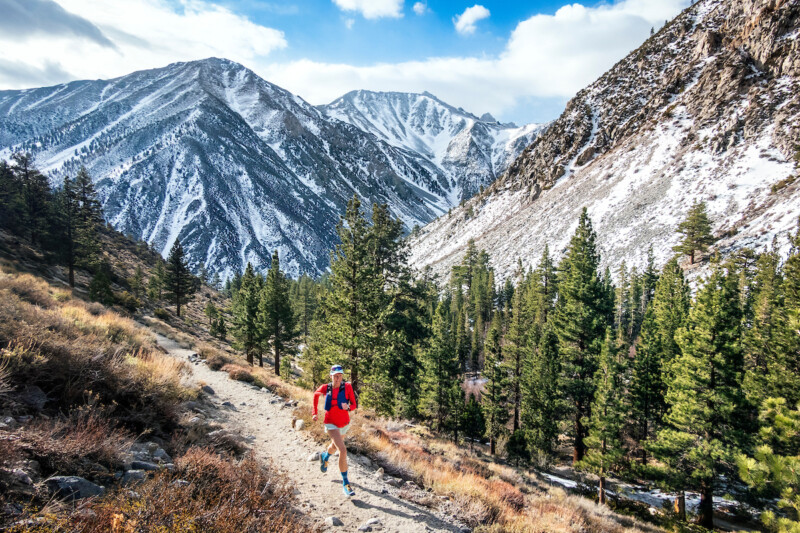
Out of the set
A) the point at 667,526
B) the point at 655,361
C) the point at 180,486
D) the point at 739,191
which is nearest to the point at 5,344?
the point at 180,486

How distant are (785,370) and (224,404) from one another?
2410 centimetres

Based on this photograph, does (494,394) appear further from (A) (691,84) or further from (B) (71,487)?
(A) (691,84)

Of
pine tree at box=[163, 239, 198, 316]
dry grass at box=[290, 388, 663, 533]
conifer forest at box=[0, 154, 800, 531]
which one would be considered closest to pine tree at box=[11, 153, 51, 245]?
conifer forest at box=[0, 154, 800, 531]

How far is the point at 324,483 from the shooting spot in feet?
23.3

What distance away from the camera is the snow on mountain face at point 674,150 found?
54.6 metres

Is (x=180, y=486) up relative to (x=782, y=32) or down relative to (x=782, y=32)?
down

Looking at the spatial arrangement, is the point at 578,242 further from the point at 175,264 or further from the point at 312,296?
the point at 312,296

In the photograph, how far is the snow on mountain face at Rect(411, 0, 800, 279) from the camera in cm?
5462

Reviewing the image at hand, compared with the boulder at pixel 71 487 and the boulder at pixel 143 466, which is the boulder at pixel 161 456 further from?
the boulder at pixel 71 487

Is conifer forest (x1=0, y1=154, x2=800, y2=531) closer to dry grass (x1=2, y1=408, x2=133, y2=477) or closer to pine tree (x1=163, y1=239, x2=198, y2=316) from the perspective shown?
pine tree (x1=163, y1=239, x2=198, y2=316)

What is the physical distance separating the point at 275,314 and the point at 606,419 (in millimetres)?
26025

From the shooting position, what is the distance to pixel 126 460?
5.02 m

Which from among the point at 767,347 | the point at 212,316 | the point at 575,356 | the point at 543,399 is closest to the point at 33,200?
the point at 212,316

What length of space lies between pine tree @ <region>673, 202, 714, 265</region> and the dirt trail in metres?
60.1
